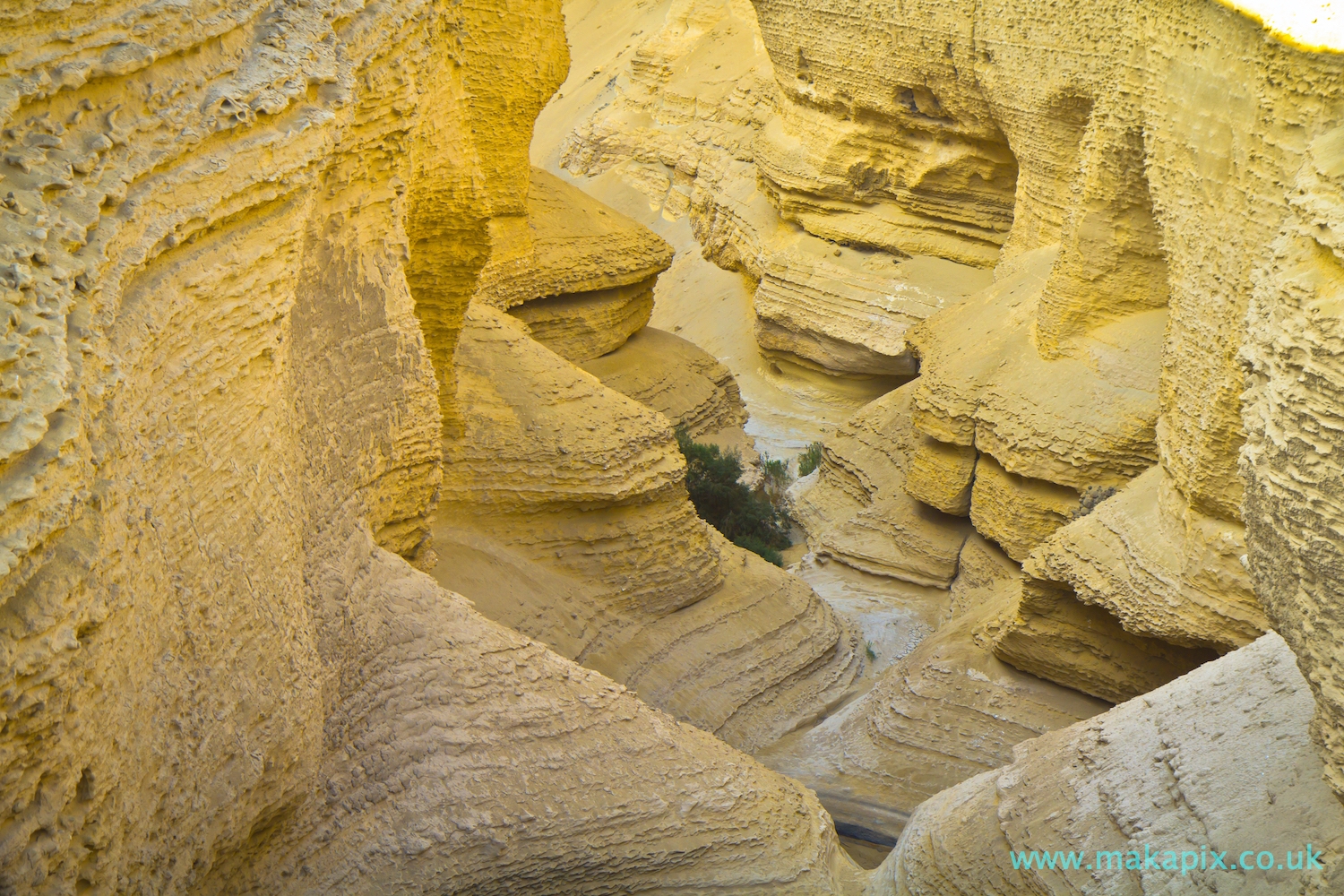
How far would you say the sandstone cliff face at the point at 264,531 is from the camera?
228 centimetres

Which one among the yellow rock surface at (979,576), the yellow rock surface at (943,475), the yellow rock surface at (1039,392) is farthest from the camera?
the yellow rock surface at (943,475)

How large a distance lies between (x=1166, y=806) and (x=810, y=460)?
8790mm

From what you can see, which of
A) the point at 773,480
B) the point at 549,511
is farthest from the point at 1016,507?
the point at 773,480

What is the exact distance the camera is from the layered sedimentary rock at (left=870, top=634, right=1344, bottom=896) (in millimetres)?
3455

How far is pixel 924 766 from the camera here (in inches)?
277

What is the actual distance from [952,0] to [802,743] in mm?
6435

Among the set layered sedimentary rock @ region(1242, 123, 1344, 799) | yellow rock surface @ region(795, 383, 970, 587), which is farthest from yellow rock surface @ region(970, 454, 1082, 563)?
layered sedimentary rock @ region(1242, 123, 1344, 799)

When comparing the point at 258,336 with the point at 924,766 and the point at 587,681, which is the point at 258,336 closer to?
the point at 587,681

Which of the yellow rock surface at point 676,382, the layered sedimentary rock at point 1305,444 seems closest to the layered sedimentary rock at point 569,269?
the yellow rock surface at point 676,382

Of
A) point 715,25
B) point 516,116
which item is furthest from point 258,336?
point 715,25

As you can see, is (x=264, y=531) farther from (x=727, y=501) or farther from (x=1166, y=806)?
(x=727, y=501)

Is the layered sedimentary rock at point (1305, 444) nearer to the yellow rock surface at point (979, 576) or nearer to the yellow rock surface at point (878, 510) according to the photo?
the yellow rock surface at point (979, 576)

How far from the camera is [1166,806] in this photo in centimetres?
380

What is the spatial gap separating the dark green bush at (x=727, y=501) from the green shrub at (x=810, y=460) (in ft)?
4.15
